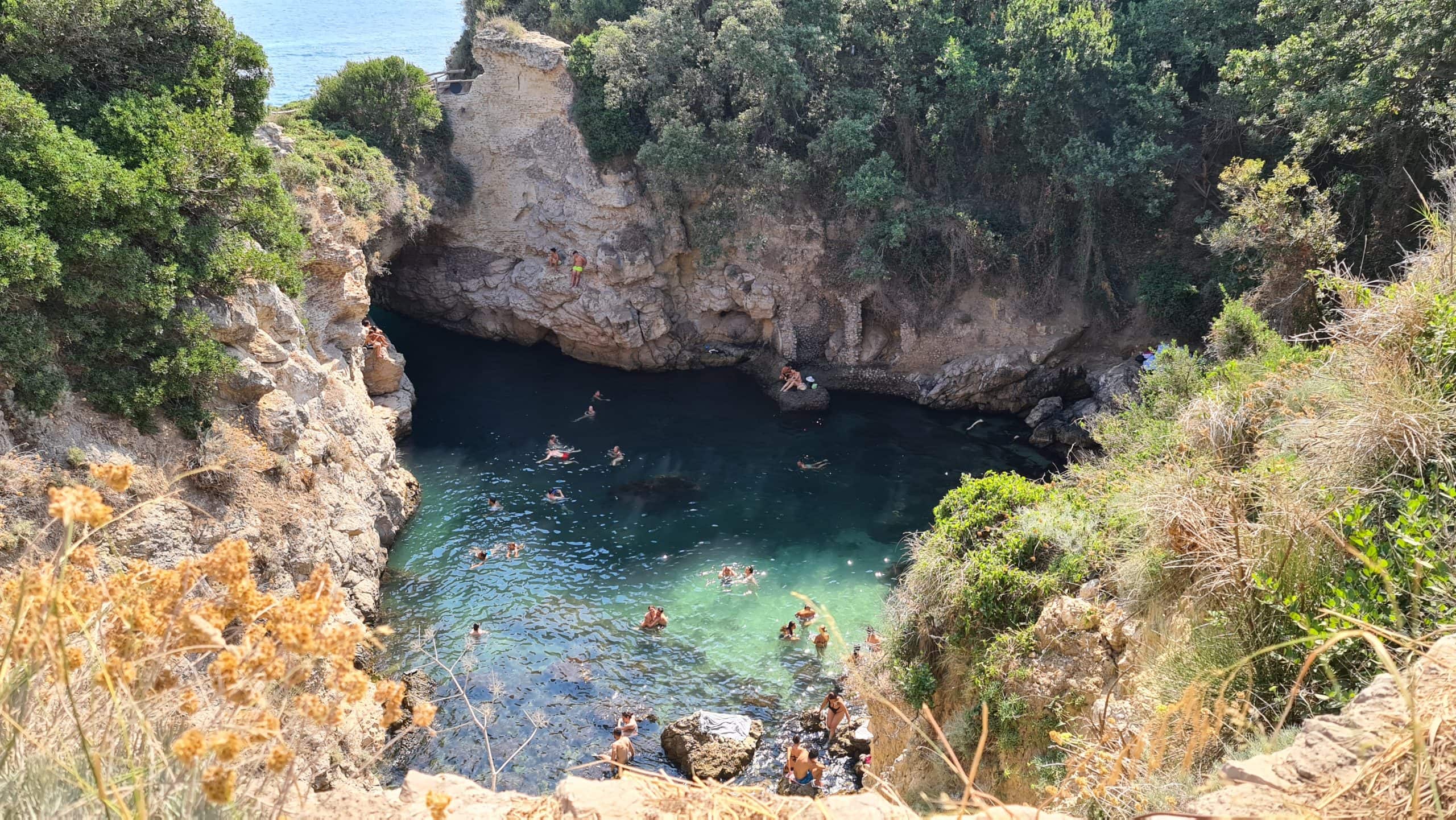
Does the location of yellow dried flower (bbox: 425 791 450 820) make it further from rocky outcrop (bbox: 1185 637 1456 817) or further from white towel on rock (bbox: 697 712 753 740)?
white towel on rock (bbox: 697 712 753 740)

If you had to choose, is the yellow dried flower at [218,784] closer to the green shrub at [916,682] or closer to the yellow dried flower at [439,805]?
the yellow dried flower at [439,805]

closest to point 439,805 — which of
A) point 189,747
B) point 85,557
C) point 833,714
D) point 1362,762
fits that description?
point 189,747

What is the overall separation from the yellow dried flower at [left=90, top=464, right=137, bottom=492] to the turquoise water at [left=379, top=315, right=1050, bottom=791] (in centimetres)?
846

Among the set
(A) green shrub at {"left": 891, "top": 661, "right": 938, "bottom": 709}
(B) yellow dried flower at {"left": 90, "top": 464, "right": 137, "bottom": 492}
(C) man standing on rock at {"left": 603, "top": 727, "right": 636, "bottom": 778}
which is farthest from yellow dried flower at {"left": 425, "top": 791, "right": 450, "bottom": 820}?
(C) man standing on rock at {"left": 603, "top": 727, "right": 636, "bottom": 778}

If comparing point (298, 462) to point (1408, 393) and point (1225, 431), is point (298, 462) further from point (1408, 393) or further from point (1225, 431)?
point (1408, 393)

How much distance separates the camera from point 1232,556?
6398mm

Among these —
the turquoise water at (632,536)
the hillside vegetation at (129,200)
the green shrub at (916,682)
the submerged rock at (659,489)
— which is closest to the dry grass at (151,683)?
the green shrub at (916,682)

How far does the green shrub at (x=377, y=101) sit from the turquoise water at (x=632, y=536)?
7.17 meters

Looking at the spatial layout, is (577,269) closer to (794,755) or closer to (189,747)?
(794,755)

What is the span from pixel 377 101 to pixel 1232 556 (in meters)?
24.9

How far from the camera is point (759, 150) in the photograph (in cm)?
2409

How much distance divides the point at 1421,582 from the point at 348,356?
65.1 feet

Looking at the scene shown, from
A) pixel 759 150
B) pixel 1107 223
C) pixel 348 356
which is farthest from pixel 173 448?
pixel 1107 223

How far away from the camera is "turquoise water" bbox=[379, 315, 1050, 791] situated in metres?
14.8
